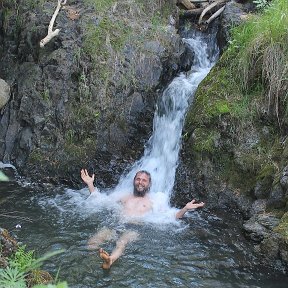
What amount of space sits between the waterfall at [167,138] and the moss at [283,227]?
2.09 m

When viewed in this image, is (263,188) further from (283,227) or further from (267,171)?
(283,227)

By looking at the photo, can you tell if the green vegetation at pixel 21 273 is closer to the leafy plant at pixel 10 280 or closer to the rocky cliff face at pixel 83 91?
the leafy plant at pixel 10 280

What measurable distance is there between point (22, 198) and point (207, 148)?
9.82 feet

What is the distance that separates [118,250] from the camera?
524 cm

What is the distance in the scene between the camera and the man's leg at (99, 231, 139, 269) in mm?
4833

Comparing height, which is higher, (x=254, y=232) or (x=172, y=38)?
(x=172, y=38)

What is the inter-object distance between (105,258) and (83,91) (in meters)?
3.63

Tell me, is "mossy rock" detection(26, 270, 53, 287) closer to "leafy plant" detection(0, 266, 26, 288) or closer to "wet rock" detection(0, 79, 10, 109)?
"leafy plant" detection(0, 266, 26, 288)

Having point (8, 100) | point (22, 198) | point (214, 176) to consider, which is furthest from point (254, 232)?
point (8, 100)

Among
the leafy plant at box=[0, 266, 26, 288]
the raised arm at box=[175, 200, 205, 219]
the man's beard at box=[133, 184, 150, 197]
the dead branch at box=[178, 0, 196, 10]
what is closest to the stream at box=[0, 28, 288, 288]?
the raised arm at box=[175, 200, 205, 219]

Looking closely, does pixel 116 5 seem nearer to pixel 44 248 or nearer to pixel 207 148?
pixel 207 148

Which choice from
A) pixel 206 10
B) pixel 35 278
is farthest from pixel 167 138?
pixel 35 278

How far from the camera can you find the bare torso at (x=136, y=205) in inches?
246

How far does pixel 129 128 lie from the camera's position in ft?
24.9
